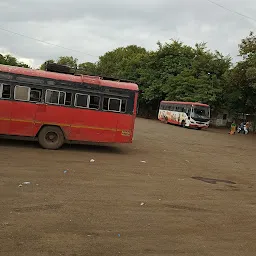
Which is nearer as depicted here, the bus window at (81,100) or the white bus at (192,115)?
the bus window at (81,100)

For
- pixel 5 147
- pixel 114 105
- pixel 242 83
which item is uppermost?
pixel 242 83

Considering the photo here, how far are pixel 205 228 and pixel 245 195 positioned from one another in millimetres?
3341

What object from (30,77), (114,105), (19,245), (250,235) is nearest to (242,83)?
(114,105)

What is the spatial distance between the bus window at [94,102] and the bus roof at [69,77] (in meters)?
0.56

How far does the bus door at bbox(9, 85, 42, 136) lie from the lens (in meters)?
13.2

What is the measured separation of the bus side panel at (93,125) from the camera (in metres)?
13.8

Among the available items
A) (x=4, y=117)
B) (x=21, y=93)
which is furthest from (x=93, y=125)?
(x=4, y=117)

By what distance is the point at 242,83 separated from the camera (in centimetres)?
3491

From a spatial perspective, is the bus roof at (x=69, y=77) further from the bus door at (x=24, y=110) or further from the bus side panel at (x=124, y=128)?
the bus side panel at (x=124, y=128)

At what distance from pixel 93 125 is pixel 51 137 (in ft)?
5.38

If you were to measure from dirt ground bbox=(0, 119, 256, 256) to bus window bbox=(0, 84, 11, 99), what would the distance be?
6.28 feet

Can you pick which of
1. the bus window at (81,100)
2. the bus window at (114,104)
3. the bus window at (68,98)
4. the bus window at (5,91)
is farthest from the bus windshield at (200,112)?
the bus window at (5,91)

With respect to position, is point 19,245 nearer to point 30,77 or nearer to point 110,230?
point 110,230

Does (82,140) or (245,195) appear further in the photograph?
(82,140)
